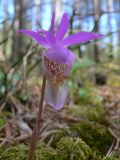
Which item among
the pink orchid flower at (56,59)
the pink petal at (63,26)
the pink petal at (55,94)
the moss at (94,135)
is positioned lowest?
the moss at (94,135)

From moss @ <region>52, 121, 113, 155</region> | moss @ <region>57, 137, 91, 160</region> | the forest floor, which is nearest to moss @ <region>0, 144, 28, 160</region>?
the forest floor

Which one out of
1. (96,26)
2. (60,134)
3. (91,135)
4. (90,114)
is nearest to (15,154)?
(60,134)

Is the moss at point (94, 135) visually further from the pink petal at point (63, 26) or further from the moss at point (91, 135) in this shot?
the pink petal at point (63, 26)

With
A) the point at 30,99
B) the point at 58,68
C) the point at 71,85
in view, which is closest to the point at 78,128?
the point at 58,68

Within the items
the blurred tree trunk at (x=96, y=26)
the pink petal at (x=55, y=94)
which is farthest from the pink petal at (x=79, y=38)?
the blurred tree trunk at (x=96, y=26)

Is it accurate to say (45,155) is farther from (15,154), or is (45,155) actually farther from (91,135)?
(91,135)

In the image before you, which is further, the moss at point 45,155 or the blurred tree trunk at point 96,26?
the blurred tree trunk at point 96,26
